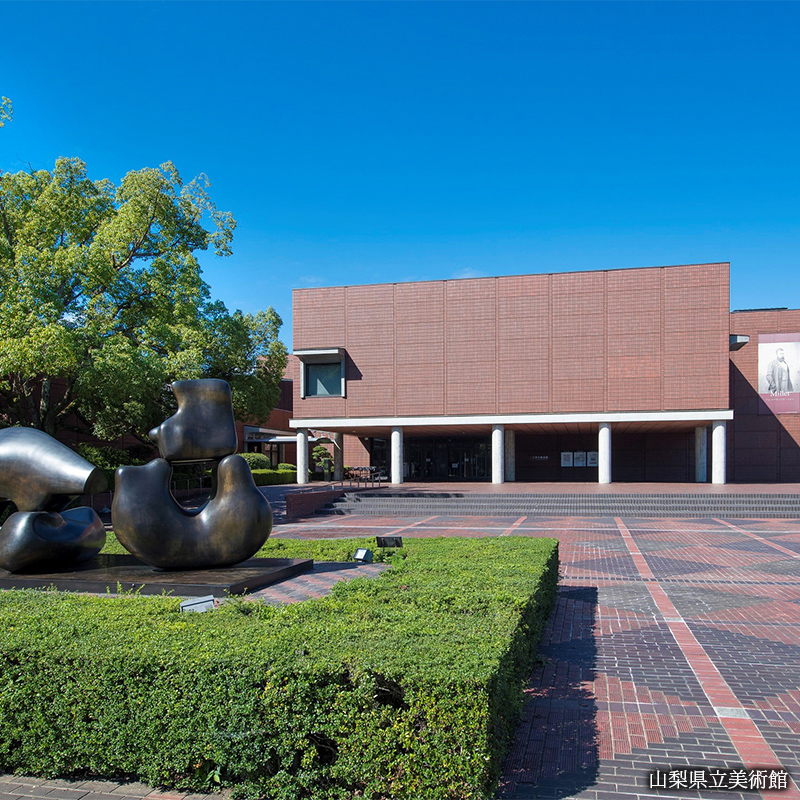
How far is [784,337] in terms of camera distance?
1422 inches

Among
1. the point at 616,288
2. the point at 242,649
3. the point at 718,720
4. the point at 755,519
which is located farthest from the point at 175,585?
the point at 616,288

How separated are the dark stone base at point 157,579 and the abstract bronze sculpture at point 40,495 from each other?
0.85 feet

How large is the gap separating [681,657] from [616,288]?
25.8m

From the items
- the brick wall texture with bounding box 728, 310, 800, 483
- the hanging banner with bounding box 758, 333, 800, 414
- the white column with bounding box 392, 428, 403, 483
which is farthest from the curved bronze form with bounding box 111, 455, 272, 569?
the hanging banner with bounding box 758, 333, 800, 414

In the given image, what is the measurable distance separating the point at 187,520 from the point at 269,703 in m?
5.41

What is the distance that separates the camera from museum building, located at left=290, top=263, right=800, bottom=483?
29562 millimetres

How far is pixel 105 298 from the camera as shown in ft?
66.0

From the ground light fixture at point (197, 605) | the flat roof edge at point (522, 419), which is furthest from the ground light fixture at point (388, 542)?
the flat roof edge at point (522, 419)

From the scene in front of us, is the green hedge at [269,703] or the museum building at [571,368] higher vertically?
the museum building at [571,368]

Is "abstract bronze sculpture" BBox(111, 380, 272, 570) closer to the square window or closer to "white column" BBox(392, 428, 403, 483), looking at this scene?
"white column" BBox(392, 428, 403, 483)

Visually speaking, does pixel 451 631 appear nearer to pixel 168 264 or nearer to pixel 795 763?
pixel 795 763

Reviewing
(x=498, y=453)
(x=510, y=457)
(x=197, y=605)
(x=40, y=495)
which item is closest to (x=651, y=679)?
(x=197, y=605)

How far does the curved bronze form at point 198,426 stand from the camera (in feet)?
29.0

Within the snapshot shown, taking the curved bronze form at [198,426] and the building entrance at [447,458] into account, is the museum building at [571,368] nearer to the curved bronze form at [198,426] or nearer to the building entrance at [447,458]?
the building entrance at [447,458]
